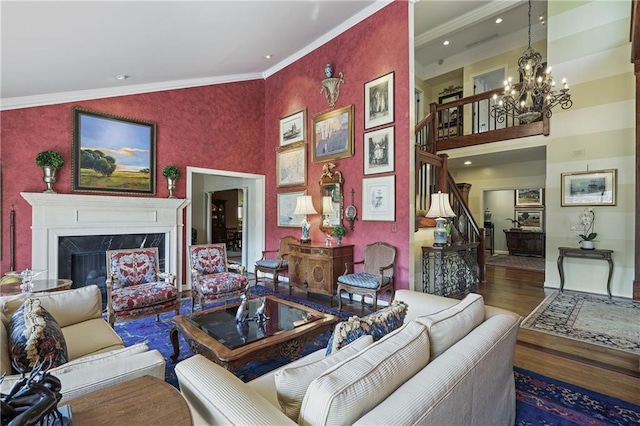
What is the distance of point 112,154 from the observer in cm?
450

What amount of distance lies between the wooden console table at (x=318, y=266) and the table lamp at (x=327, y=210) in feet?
1.88

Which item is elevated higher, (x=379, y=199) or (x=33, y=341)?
(x=379, y=199)

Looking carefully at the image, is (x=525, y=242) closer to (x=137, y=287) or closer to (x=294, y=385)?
(x=137, y=287)

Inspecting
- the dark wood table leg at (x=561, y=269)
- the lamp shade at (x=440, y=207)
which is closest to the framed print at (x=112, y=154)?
the lamp shade at (x=440, y=207)

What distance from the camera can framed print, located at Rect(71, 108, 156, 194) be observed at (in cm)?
420

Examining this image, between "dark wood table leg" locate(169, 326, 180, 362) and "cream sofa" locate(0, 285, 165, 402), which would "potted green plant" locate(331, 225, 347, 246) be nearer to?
"dark wood table leg" locate(169, 326, 180, 362)

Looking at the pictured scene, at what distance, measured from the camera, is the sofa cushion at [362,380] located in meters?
0.86

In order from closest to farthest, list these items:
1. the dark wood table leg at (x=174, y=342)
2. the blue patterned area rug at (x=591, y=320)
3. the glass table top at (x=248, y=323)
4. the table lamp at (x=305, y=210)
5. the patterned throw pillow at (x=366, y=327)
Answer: the patterned throw pillow at (x=366, y=327) < the glass table top at (x=248, y=323) < the dark wood table leg at (x=174, y=342) < the blue patterned area rug at (x=591, y=320) < the table lamp at (x=305, y=210)

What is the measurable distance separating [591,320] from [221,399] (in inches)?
180

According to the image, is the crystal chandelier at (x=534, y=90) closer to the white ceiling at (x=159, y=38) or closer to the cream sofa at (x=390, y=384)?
the white ceiling at (x=159, y=38)

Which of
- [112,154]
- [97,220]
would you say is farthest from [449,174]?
[97,220]

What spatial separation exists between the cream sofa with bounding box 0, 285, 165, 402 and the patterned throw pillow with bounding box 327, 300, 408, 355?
0.79 meters

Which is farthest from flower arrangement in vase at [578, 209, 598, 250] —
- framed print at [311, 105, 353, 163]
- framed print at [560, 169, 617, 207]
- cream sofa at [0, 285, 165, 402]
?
cream sofa at [0, 285, 165, 402]

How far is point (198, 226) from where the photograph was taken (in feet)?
30.8
